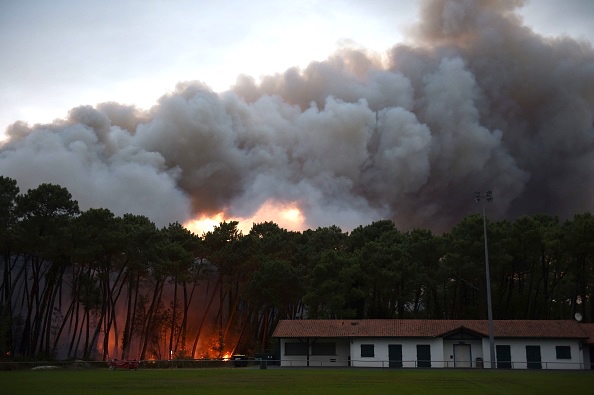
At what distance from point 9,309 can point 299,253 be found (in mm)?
35496

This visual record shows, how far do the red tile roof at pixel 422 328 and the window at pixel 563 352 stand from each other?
4.34 ft

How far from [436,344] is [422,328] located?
189 centimetres

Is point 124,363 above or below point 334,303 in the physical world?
below

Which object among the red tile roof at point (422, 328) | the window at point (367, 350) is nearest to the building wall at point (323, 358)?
the red tile roof at point (422, 328)

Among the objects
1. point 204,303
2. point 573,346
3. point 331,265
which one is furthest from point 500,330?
point 204,303

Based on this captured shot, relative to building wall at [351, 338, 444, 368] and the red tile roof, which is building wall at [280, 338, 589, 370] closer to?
building wall at [351, 338, 444, 368]

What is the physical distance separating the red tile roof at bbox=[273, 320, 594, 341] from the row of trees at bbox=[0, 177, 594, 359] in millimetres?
8592

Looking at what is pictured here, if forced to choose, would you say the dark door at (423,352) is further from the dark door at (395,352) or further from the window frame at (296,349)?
the window frame at (296,349)

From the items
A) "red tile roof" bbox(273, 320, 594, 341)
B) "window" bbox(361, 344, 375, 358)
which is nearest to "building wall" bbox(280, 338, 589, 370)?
"window" bbox(361, 344, 375, 358)

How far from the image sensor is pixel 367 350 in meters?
54.6

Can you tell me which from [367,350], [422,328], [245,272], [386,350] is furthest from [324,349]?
[245,272]

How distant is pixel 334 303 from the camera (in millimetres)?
65062

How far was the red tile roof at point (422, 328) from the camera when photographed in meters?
52.4

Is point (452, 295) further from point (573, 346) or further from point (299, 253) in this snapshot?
point (573, 346)
